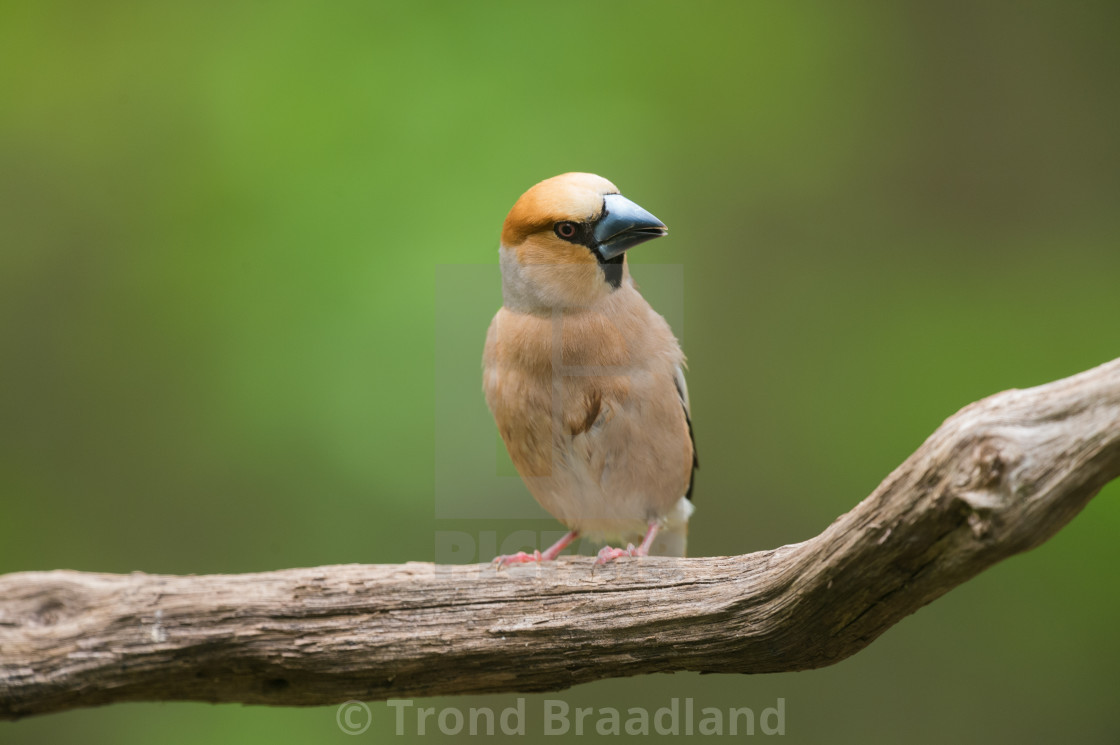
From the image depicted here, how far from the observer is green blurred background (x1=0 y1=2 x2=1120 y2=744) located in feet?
12.5

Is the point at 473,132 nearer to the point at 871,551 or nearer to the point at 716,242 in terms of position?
the point at 716,242

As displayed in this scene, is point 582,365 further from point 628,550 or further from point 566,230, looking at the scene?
point 628,550

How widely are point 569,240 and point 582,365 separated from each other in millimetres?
359

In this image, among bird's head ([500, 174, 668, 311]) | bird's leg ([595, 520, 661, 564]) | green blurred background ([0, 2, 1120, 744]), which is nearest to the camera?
bird's leg ([595, 520, 661, 564])

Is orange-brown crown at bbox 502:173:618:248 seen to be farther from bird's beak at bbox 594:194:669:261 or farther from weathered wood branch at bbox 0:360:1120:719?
weathered wood branch at bbox 0:360:1120:719

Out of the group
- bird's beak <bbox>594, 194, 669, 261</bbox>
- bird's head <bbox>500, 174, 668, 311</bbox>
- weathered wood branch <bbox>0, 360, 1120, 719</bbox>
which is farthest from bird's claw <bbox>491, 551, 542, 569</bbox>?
bird's beak <bbox>594, 194, 669, 261</bbox>

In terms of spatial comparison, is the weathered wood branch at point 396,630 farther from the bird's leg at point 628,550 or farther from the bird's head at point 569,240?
the bird's head at point 569,240

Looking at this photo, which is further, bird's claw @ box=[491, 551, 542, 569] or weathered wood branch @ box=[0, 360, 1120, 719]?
bird's claw @ box=[491, 551, 542, 569]

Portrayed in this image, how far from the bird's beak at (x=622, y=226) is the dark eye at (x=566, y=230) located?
0.22ft

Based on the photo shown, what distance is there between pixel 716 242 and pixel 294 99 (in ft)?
6.62

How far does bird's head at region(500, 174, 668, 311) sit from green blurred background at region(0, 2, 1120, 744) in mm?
986

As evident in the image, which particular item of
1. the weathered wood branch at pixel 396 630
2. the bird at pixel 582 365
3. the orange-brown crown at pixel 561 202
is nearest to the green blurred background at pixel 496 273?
the bird at pixel 582 365

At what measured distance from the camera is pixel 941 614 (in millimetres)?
3926

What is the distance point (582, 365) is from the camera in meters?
2.56
